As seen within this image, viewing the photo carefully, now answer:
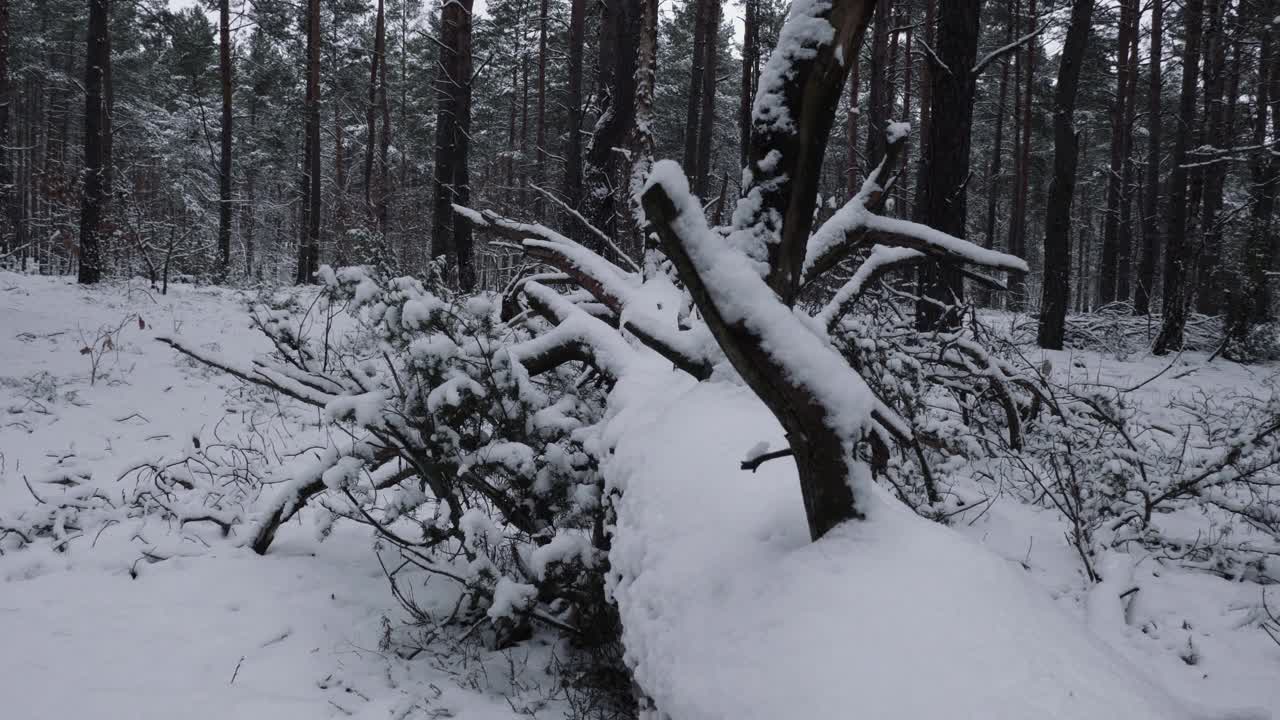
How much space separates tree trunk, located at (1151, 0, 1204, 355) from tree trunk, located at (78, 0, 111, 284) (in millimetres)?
18787

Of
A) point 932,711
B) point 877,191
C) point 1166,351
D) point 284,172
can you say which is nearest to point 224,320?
point 877,191

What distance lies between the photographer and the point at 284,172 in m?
32.3

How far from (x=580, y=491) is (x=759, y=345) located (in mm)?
1633

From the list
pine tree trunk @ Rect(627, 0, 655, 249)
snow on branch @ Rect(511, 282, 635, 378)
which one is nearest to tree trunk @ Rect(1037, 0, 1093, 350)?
pine tree trunk @ Rect(627, 0, 655, 249)

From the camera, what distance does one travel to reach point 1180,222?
36.8ft

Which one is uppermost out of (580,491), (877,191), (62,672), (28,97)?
(28,97)

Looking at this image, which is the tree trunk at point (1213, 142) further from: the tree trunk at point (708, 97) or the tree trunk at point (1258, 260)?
the tree trunk at point (708, 97)

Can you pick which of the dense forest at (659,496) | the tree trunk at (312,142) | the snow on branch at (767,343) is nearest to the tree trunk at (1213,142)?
→ the dense forest at (659,496)

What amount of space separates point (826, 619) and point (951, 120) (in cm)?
644

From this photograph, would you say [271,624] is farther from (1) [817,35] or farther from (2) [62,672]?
(1) [817,35]

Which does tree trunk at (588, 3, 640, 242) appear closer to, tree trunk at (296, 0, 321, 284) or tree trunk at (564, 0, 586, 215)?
tree trunk at (564, 0, 586, 215)

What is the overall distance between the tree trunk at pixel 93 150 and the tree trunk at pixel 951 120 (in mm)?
14746

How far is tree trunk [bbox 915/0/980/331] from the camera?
6.18 meters

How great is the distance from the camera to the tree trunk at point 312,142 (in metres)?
16.8
